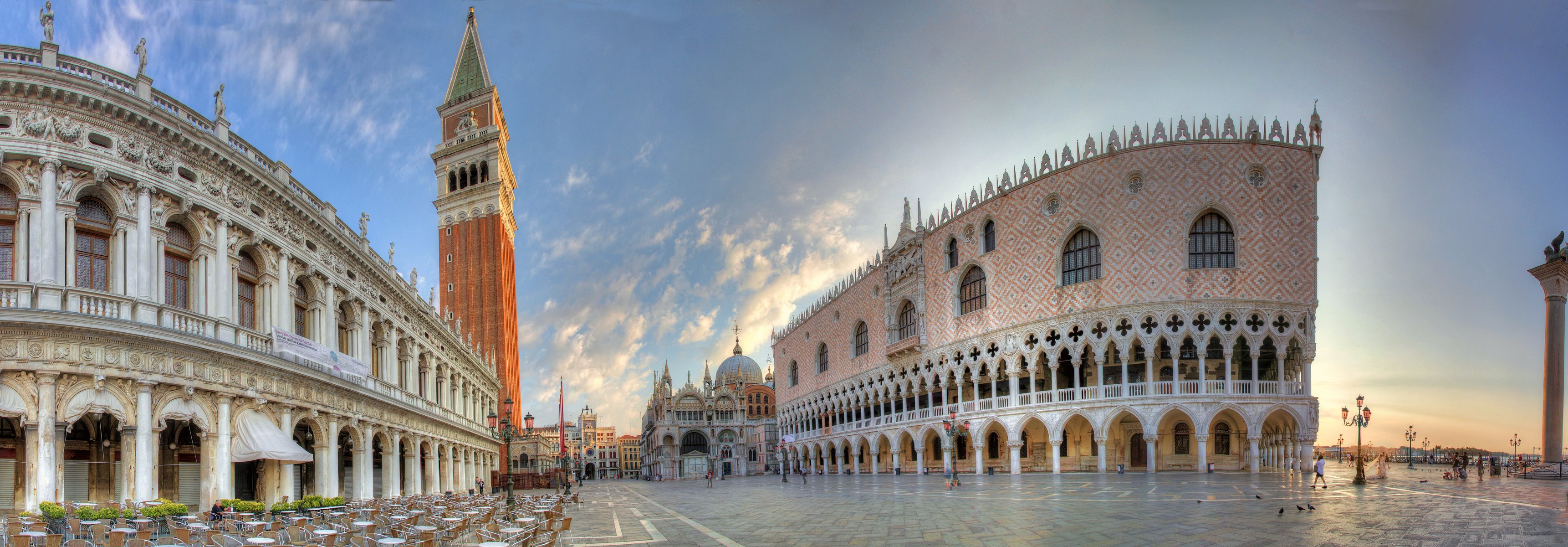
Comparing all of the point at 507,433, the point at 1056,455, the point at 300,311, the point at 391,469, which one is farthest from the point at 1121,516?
the point at 1056,455

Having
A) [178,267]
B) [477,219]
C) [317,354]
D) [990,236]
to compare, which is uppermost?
[477,219]

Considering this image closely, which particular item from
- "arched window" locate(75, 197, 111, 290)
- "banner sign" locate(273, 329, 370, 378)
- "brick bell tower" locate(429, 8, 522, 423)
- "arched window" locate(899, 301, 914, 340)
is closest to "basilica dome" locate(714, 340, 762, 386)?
"brick bell tower" locate(429, 8, 522, 423)

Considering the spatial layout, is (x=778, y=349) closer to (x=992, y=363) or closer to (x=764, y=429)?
(x=764, y=429)

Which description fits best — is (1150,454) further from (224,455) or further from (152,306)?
(152,306)

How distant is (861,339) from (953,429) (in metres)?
24.0

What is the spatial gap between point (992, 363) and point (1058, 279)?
6.31m

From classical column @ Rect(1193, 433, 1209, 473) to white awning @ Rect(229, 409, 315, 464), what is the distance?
117 ft

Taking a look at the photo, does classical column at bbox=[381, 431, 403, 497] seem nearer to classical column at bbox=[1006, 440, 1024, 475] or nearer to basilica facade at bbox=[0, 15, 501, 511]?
basilica facade at bbox=[0, 15, 501, 511]

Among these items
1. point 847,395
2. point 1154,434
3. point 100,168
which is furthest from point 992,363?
point 100,168

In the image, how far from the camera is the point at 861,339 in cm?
6731

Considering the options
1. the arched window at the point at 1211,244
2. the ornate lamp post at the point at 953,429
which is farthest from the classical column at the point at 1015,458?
the arched window at the point at 1211,244

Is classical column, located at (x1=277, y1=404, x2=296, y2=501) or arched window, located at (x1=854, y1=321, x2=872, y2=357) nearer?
classical column, located at (x1=277, y1=404, x2=296, y2=501)

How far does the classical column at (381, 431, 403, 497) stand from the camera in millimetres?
30219

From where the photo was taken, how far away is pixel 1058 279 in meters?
44.4
